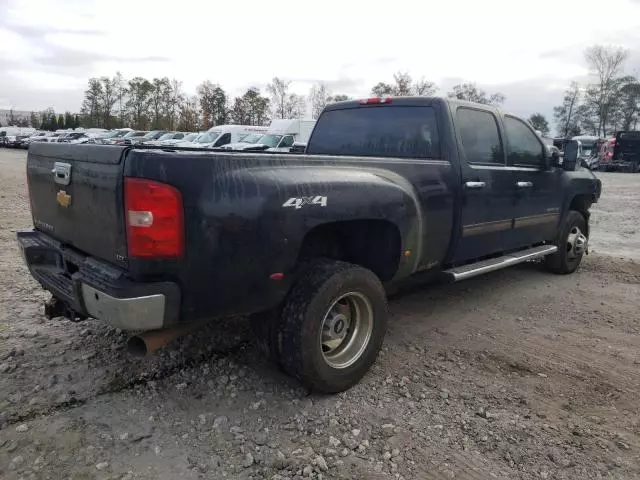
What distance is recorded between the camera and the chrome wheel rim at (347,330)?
11.1 feet

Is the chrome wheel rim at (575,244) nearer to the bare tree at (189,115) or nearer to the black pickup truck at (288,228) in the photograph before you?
the black pickup truck at (288,228)

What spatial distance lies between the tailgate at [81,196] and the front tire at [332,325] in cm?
104

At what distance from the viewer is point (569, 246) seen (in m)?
6.33

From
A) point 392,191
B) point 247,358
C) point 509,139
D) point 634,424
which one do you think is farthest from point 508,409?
point 509,139

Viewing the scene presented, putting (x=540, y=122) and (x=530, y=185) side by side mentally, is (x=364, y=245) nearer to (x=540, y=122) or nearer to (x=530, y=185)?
(x=530, y=185)

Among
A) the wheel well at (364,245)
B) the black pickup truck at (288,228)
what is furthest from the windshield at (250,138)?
the wheel well at (364,245)

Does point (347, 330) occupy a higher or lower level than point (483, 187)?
lower

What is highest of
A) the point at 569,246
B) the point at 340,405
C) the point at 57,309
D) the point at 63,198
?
the point at 63,198

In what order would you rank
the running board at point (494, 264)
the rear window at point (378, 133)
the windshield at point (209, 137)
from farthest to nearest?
1. the windshield at point (209, 137)
2. the rear window at point (378, 133)
3. the running board at point (494, 264)

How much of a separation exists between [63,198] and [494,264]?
3470 mm

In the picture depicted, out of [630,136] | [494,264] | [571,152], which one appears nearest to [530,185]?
[571,152]

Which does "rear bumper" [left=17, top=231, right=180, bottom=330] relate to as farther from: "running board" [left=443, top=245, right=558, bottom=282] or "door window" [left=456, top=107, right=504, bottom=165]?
"door window" [left=456, top=107, right=504, bottom=165]

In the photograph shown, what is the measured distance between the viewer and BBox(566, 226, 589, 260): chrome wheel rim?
6320 mm

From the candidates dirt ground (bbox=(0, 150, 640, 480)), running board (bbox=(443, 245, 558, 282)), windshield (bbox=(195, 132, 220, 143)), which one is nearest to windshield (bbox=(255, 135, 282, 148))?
windshield (bbox=(195, 132, 220, 143))
